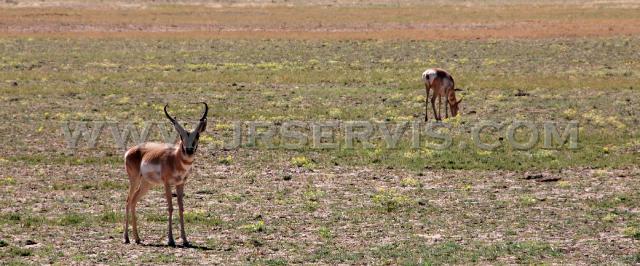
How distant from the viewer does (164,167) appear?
52.4 ft

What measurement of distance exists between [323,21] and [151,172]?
6152cm

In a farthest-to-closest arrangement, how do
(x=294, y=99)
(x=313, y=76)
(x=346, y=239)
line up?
1. (x=313, y=76)
2. (x=294, y=99)
3. (x=346, y=239)

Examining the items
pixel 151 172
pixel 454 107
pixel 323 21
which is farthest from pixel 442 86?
pixel 323 21

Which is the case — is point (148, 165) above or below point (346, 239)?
above

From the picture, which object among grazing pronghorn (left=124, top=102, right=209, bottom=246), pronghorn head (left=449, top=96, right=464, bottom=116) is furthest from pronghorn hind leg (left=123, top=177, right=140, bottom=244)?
pronghorn head (left=449, top=96, right=464, bottom=116)

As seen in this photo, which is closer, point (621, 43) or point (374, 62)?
point (374, 62)

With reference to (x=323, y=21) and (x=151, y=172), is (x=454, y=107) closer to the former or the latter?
(x=151, y=172)

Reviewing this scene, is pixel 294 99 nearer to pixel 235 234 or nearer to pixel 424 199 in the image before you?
pixel 424 199

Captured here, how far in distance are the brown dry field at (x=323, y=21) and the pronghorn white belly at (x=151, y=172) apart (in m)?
46.4

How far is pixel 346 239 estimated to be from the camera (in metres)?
16.8

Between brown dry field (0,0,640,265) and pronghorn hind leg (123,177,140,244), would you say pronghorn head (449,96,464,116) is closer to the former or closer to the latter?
brown dry field (0,0,640,265)

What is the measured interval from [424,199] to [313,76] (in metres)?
22.8

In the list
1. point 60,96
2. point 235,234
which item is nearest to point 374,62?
point 60,96

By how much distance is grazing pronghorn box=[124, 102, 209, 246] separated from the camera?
51.1 feet
